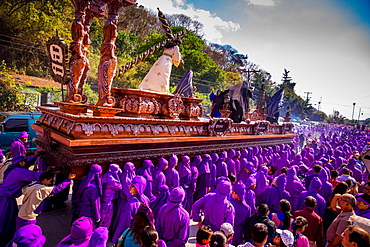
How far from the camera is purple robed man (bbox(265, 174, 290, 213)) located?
5037 millimetres

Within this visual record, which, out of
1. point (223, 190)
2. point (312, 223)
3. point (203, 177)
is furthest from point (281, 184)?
point (203, 177)

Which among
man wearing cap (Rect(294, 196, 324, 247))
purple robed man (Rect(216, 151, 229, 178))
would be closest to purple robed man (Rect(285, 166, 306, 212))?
man wearing cap (Rect(294, 196, 324, 247))

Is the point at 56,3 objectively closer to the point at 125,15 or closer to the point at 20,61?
the point at 20,61

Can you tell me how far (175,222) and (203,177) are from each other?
11.5 feet

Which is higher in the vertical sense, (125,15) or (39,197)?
(125,15)

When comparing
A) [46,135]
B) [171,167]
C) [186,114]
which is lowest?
[171,167]

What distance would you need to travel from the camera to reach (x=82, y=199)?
443 centimetres

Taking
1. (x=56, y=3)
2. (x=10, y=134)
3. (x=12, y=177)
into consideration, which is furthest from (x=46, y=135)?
(x=56, y=3)

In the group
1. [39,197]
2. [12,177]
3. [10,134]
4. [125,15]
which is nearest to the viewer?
[39,197]

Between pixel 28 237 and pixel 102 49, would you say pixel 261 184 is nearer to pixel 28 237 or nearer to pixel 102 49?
pixel 28 237

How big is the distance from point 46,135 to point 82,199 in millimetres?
2263

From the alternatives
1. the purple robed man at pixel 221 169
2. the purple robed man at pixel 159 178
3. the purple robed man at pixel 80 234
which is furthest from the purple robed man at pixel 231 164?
the purple robed man at pixel 80 234

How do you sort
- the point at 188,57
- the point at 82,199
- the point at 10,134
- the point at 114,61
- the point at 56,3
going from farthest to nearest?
1. the point at 188,57
2. the point at 56,3
3. the point at 10,134
4. the point at 114,61
5. the point at 82,199

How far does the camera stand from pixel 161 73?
757 centimetres
